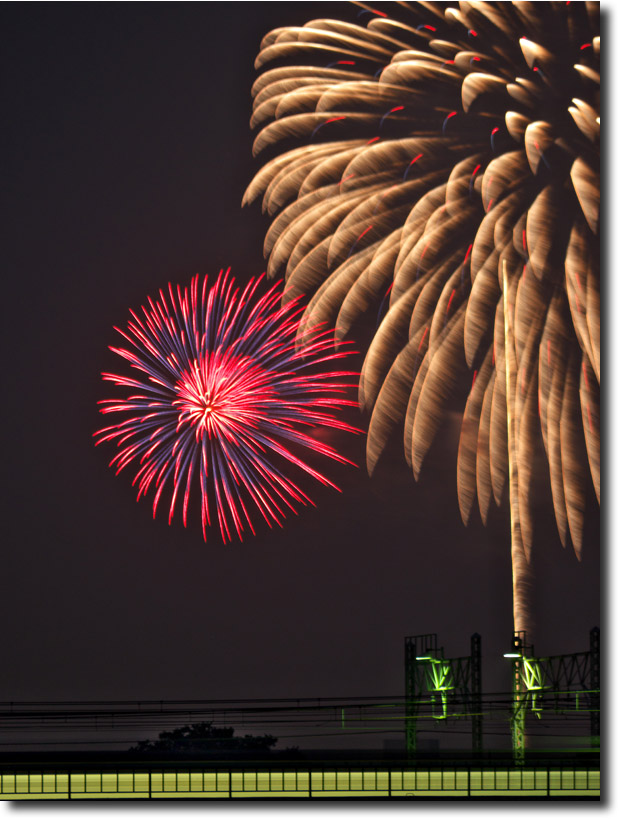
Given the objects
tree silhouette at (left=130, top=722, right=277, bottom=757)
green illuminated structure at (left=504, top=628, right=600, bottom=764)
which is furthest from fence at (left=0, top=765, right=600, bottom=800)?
green illuminated structure at (left=504, top=628, right=600, bottom=764)

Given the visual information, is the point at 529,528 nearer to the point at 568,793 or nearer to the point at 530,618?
the point at 530,618

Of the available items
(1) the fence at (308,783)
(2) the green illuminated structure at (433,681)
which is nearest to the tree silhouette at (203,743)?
(1) the fence at (308,783)

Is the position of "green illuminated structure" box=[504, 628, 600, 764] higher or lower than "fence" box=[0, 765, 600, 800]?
higher

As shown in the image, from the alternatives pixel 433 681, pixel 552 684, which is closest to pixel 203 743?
pixel 433 681

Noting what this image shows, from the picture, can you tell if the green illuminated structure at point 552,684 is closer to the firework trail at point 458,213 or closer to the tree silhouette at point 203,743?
the firework trail at point 458,213

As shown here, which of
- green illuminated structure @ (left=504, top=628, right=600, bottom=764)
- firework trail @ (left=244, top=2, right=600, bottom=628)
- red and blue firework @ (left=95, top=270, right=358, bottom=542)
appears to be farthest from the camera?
red and blue firework @ (left=95, top=270, right=358, bottom=542)

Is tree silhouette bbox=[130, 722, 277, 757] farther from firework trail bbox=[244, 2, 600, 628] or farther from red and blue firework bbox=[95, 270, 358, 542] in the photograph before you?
firework trail bbox=[244, 2, 600, 628]
